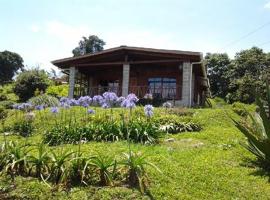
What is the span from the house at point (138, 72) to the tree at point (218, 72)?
20053mm

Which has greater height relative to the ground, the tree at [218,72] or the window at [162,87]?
the tree at [218,72]

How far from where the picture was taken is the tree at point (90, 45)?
197 feet

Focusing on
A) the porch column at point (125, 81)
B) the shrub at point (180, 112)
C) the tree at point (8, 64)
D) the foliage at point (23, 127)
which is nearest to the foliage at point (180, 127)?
the shrub at point (180, 112)

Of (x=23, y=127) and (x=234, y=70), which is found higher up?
(x=234, y=70)

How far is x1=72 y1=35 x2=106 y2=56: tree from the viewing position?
197 ft

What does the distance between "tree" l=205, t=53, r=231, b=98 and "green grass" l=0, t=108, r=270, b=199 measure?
125 feet

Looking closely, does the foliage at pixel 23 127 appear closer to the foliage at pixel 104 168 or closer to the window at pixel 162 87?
the foliage at pixel 104 168

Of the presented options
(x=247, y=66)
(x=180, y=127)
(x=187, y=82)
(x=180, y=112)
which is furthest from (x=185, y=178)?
(x=247, y=66)

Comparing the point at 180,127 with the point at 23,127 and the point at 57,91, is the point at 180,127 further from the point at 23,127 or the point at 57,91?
the point at 57,91

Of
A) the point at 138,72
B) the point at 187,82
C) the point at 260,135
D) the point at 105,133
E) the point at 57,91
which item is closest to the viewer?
the point at 260,135

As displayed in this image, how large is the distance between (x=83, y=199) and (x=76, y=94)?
816 inches

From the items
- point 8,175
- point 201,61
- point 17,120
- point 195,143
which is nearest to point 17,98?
point 201,61

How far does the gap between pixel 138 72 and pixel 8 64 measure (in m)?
42.8

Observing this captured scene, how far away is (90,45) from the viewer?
6022cm
